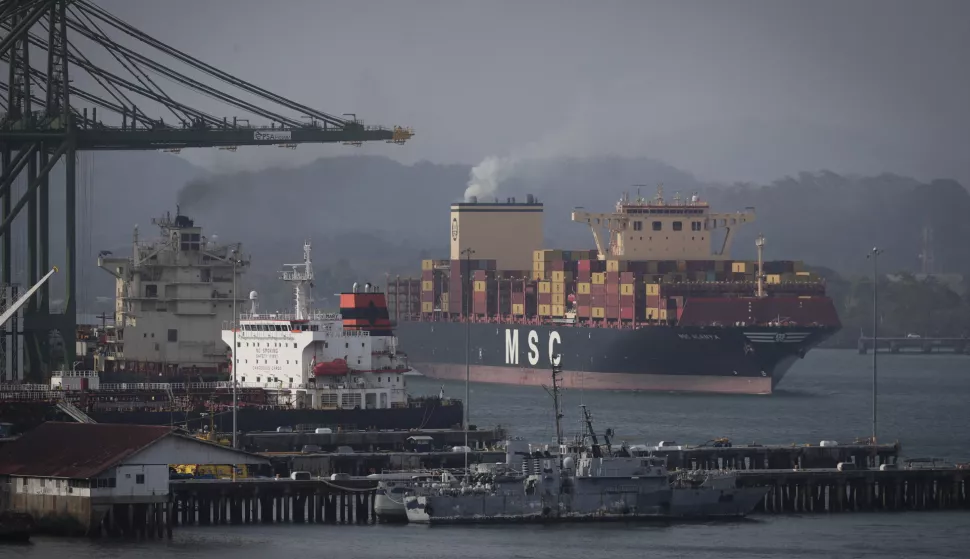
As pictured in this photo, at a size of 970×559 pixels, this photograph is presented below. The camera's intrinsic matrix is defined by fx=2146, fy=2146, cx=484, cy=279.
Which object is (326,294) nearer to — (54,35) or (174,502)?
(54,35)

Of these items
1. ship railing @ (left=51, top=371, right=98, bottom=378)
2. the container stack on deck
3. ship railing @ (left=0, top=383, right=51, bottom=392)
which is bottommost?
ship railing @ (left=0, top=383, right=51, bottom=392)

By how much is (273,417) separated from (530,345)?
4935 cm

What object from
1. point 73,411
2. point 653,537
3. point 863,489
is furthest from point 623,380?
point 653,537

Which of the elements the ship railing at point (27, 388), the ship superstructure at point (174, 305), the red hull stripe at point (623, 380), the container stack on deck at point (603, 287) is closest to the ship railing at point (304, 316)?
the ship superstructure at point (174, 305)

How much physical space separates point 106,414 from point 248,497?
1175cm

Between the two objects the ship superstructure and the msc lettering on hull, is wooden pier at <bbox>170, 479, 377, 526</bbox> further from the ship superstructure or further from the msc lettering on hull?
the msc lettering on hull

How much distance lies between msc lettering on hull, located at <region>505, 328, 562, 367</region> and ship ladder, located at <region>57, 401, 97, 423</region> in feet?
162

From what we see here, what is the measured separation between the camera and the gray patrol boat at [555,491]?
51.3 metres

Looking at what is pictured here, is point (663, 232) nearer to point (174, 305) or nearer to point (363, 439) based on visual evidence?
point (174, 305)

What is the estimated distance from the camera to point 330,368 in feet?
214

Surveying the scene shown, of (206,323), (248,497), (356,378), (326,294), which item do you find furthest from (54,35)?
(326,294)

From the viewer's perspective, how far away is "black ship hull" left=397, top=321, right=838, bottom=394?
9969 cm

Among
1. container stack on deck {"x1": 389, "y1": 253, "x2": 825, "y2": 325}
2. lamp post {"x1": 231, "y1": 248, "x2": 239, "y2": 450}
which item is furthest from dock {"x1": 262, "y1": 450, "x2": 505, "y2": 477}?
container stack on deck {"x1": 389, "y1": 253, "x2": 825, "y2": 325}

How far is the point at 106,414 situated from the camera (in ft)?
206
